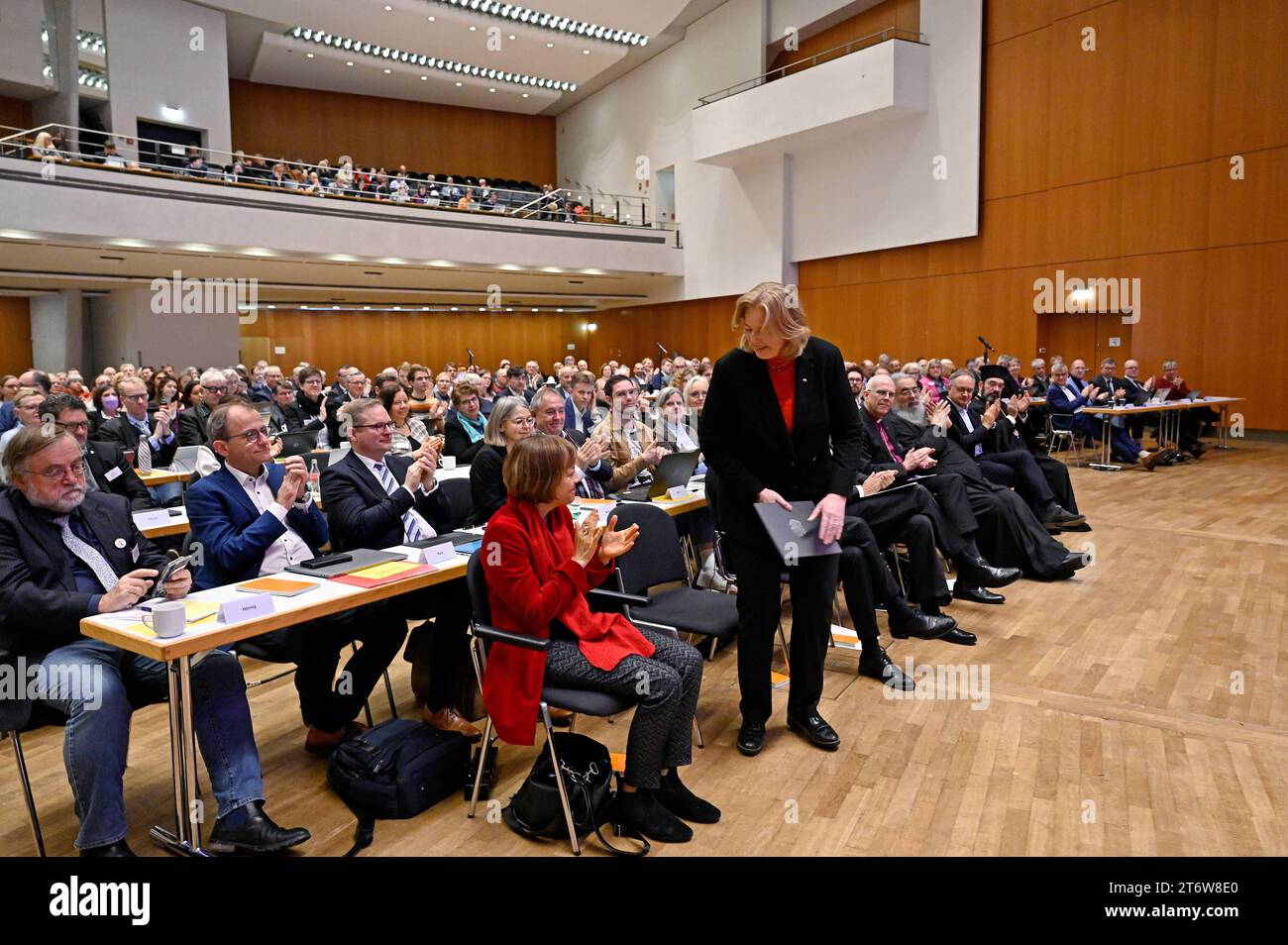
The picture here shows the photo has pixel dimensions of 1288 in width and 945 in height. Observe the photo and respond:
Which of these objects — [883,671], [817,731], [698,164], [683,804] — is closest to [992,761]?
[817,731]

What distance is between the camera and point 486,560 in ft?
8.38

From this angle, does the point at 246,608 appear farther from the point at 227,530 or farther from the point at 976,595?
the point at 976,595

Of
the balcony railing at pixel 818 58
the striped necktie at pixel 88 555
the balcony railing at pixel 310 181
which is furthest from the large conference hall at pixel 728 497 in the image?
the balcony railing at pixel 818 58

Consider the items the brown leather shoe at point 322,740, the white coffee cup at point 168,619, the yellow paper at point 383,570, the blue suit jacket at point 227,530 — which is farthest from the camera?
the brown leather shoe at point 322,740

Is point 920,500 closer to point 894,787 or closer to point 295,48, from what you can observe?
point 894,787

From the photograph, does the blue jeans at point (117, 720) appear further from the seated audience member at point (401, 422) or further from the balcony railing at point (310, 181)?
the balcony railing at point (310, 181)

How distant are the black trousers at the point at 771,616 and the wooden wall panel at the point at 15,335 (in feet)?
61.7

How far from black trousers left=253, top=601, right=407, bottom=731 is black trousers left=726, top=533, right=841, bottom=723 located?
4.22 ft

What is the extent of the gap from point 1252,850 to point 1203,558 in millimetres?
3890

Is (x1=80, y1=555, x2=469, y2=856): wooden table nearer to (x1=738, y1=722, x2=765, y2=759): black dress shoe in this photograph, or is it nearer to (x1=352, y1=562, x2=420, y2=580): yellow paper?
(x1=352, y1=562, x2=420, y2=580): yellow paper

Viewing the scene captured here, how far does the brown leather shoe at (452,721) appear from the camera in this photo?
10.7ft

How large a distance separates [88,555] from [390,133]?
22304 mm

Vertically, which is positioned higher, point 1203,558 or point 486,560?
point 486,560
